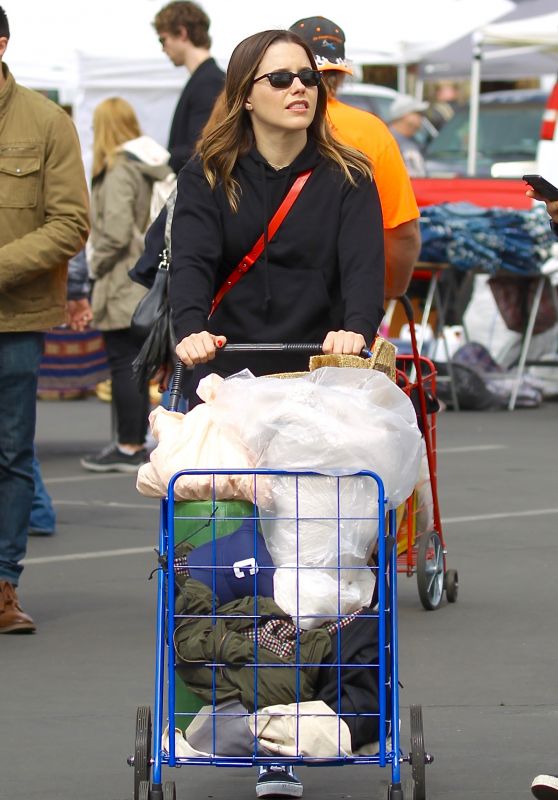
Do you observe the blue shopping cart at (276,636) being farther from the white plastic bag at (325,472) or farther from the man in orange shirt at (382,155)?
the man in orange shirt at (382,155)

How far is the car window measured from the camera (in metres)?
23.3

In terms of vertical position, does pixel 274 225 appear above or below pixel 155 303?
above

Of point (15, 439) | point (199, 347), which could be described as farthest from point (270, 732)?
point (15, 439)

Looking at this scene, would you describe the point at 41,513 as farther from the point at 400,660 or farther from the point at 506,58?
the point at 506,58

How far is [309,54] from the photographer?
15.3ft

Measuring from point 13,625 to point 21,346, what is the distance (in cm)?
103

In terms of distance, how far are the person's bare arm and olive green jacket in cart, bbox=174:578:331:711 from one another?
7.60ft

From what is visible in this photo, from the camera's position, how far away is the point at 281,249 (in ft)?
15.2

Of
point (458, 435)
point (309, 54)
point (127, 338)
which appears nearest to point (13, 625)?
point (309, 54)

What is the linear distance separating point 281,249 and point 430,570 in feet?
7.82

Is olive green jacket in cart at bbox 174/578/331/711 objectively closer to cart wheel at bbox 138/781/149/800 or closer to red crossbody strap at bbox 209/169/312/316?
cart wheel at bbox 138/781/149/800

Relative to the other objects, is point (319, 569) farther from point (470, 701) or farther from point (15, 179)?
point (15, 179)

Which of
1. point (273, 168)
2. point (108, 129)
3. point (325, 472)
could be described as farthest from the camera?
point (108, 129)

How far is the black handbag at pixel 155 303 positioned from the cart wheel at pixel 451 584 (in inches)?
62.1
